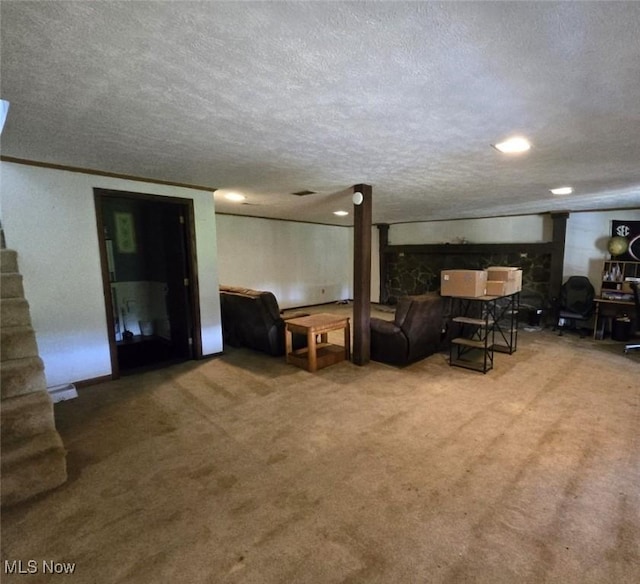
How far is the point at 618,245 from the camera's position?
507 cm

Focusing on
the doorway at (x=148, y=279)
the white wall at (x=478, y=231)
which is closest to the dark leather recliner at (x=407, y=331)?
the doorway at (x=148, y=279)

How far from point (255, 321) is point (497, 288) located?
2.99 meters

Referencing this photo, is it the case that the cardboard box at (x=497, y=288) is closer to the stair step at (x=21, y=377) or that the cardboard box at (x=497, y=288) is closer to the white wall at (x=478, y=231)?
the white wall at (x=478, y=231)

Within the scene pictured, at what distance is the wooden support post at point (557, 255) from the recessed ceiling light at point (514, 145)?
13.6 feet

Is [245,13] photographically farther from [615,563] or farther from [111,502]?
[615,563]

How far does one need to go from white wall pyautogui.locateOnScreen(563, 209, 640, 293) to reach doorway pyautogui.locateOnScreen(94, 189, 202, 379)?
6210mm

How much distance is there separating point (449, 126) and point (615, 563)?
2.34 meters

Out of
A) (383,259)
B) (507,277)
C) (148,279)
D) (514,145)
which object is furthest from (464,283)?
(148,279)

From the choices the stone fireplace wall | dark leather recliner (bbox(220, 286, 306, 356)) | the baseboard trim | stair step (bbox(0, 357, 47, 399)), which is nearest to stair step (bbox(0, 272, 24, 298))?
stair step (bbox(0, 357, 47, 399))

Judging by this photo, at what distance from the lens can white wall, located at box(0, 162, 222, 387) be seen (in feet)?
9.69

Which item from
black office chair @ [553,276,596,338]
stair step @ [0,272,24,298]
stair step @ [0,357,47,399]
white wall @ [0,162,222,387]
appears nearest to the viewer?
stair step @ [0,357,47,399]

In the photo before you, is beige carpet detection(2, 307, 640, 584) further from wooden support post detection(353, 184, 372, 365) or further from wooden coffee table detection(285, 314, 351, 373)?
wooden support post detection(353, 184, 372, 365)

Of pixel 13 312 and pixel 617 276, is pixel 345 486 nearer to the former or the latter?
pixel 13 312

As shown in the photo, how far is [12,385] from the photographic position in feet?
6.27
